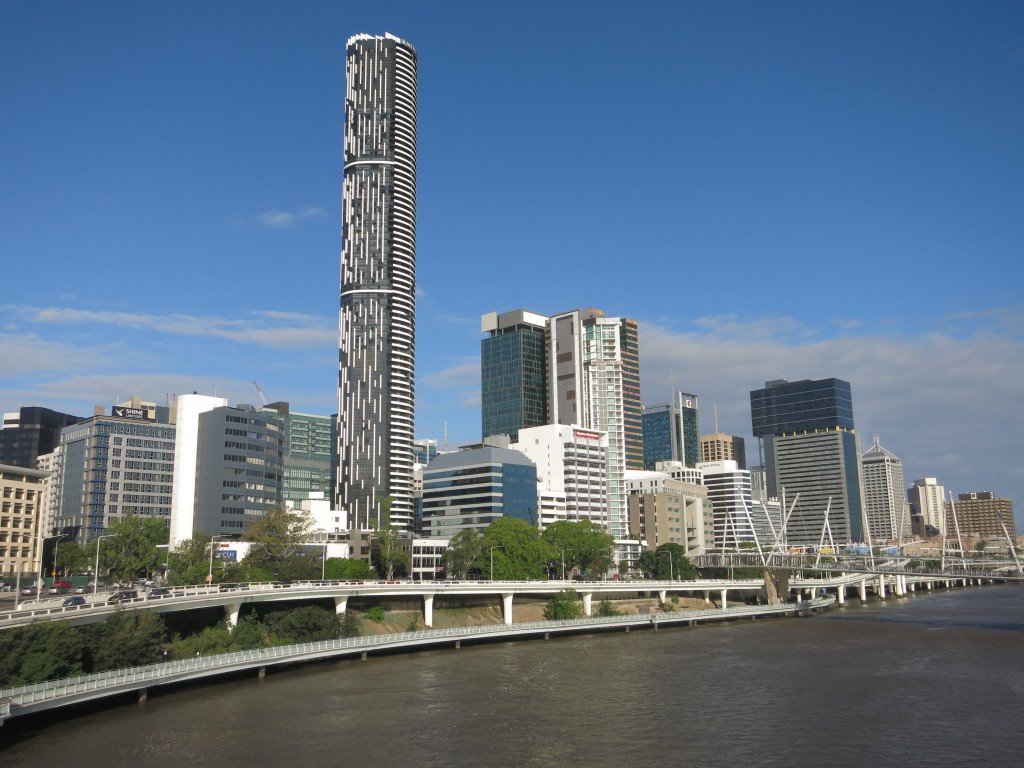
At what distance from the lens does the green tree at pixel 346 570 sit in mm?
181625

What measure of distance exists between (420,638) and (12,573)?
4396 inches

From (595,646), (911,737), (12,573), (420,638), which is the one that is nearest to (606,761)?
(911,737)

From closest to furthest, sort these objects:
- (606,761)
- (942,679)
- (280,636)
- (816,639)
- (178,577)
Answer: (606,761), (942,679), (280,636), (816,639), (178,577)

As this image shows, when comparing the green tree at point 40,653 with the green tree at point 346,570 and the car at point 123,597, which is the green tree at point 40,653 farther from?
the green tree at point 346,570

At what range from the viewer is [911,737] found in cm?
7131

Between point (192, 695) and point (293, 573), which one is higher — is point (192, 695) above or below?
below

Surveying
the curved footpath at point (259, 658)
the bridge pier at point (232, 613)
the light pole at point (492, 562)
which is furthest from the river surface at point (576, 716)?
the light pole at point (492, 562)

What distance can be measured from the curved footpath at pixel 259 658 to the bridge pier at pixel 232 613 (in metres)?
10.8

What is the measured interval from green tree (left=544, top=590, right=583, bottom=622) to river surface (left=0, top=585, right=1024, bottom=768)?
1570 inches

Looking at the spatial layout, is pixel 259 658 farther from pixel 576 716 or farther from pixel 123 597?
pixel 576 716

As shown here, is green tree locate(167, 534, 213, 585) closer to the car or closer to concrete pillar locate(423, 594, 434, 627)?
concrete pillar locate(423, 594, 434, 627)

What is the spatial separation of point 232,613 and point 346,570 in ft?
239

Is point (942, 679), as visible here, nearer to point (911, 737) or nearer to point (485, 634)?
point (911, 737)

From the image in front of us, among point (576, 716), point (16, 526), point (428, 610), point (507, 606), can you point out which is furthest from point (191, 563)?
point (576, 716)
